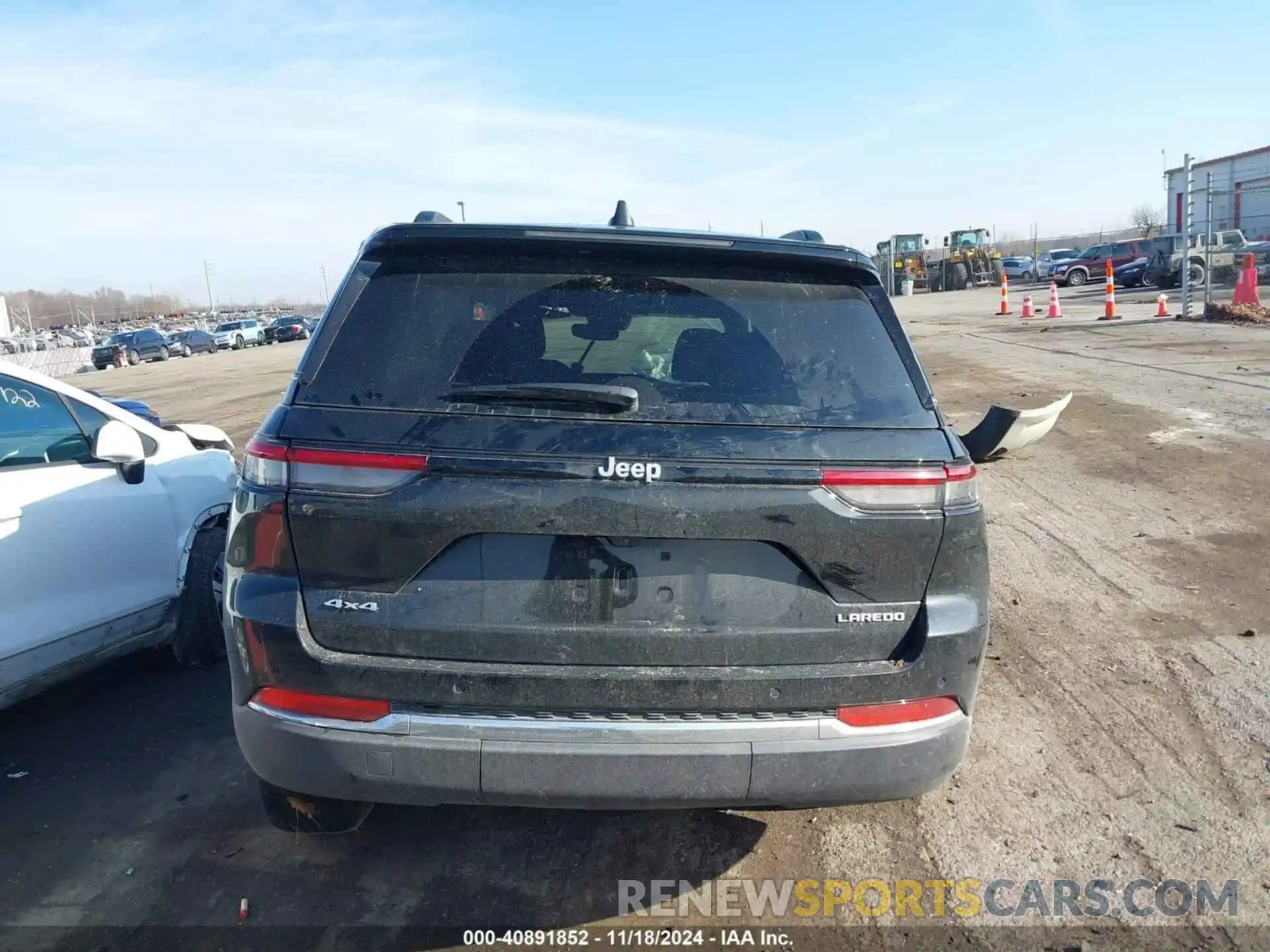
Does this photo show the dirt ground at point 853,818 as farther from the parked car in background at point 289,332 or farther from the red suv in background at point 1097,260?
the parked car in background at point 289,332

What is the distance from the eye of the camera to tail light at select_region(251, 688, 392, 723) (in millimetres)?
2426

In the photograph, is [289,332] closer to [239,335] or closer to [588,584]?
[239,335]

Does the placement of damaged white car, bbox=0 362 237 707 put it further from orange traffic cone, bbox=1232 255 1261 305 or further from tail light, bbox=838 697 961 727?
orange traffic cone, bbox=1232 255 1261 305

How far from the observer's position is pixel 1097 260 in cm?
4234

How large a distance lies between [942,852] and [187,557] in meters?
3.63

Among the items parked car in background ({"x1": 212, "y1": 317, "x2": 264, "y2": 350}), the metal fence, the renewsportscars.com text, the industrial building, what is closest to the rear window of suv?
the renewsportscars.com text

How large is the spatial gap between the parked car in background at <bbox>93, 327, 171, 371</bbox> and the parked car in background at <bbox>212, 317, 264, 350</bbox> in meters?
5.52

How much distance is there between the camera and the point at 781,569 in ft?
8.05

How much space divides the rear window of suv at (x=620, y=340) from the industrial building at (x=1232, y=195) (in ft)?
62.1

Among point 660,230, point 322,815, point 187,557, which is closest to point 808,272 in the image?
point 660,230

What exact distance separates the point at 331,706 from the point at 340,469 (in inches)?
24.1

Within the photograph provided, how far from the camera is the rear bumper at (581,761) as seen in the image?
2381 mm

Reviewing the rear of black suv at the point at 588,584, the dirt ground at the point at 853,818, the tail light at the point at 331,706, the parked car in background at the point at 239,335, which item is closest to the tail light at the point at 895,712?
the rear of black suv at the point at 588,584

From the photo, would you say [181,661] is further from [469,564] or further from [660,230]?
[660,230]
